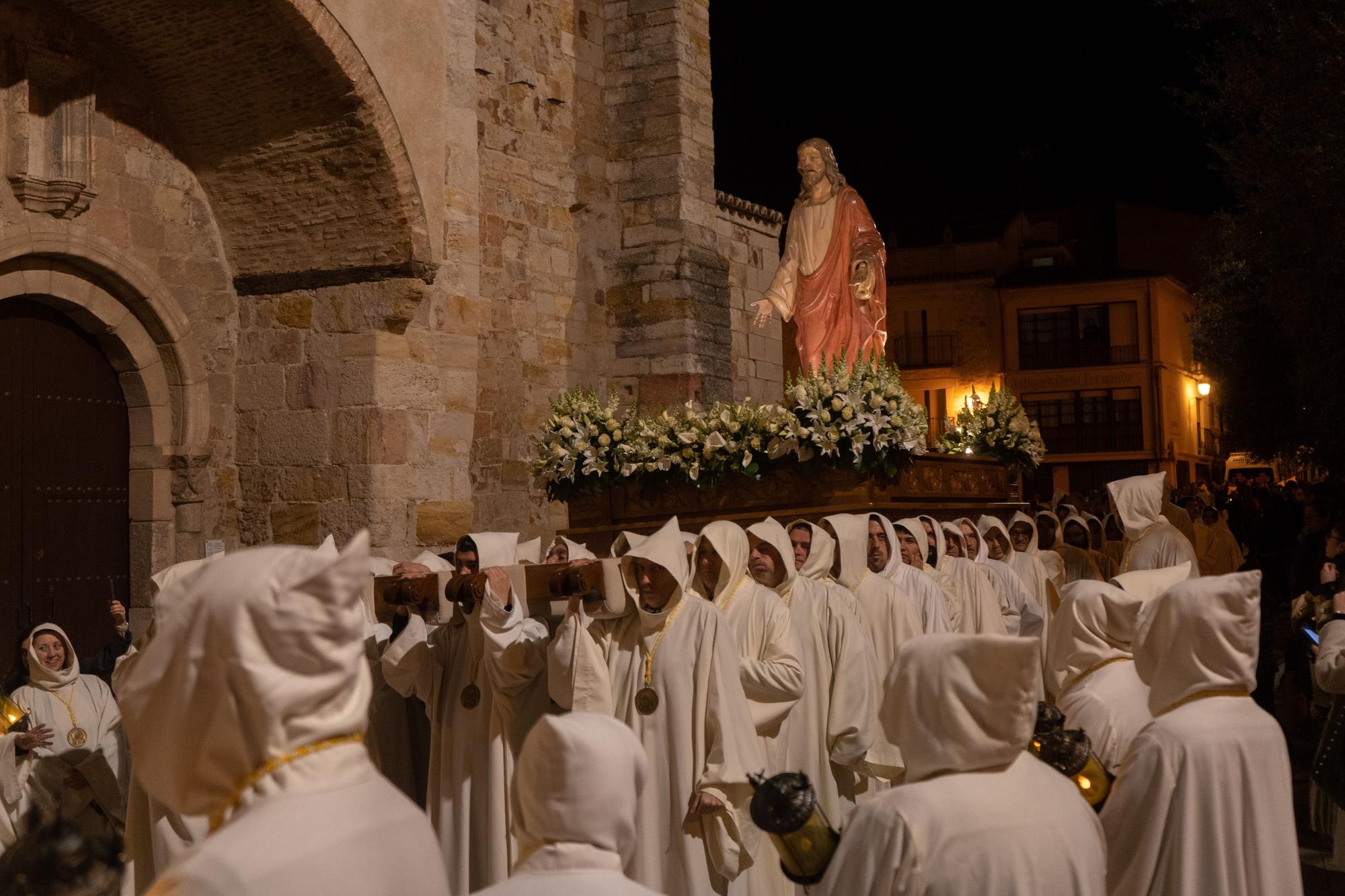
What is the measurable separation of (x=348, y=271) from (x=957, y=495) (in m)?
5.38

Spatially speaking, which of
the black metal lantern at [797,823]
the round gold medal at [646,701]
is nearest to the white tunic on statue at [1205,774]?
the black metal lantern at [797,823]

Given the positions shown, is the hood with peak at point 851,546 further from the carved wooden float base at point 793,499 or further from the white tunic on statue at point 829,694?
the carved wooden float base at point 793,499

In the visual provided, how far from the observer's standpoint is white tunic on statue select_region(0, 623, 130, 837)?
600cm

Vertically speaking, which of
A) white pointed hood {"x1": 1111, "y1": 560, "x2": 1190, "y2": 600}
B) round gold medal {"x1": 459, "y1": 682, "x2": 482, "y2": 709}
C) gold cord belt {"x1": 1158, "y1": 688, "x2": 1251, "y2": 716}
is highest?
white pointed hood {"x1": 1111, "y1": 560, "x2": 1190, "y2": 600}

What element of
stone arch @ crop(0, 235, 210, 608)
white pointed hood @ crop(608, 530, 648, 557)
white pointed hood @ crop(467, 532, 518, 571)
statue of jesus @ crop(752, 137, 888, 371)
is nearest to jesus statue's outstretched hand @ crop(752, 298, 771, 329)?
statue of jesus @ crop(752, 137, 888, 371)

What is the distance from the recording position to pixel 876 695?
23.0 feet

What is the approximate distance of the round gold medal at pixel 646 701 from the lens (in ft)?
18.0

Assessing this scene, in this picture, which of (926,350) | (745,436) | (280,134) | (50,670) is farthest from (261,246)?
(926,350)

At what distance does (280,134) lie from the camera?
1043cm

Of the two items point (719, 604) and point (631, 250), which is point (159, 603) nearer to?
point (719, 604)

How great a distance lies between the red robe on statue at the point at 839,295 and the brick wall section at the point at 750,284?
13.8ft

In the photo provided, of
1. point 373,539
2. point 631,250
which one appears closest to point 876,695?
point 373,539

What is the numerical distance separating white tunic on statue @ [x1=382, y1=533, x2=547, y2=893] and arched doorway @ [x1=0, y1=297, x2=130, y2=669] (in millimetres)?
5062

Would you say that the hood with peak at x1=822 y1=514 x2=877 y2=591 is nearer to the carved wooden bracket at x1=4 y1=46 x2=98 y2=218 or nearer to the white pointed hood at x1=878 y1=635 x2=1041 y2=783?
the white pointed hood at x1=878 y1=635 x2=1041 y2=783
